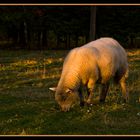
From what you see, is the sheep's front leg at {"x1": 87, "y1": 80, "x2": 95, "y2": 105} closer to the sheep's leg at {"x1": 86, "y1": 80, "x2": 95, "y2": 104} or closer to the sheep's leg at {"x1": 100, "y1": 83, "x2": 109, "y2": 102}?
the sheep's leg at {"x1": 86, "y1": 80, "x2": 95, "y2": 104}

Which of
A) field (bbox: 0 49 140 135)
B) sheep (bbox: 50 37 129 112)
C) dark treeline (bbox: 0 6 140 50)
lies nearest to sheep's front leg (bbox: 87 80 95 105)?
sheep (bbox: 50 37 129 112)

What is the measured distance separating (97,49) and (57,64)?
13066 millimetres

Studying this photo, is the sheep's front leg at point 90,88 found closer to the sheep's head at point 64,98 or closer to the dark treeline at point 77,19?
the sheep's head at point 64,98

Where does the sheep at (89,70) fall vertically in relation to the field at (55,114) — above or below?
above

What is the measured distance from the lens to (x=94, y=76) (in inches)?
521

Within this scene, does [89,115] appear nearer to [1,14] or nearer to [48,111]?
[48,111]

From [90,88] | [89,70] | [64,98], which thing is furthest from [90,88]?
[64,98]

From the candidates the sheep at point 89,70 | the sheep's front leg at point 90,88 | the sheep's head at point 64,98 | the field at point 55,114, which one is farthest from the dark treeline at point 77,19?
the sheep's head at point 64,98

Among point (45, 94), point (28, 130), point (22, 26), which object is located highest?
point (28, 130)

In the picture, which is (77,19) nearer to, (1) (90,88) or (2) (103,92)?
(2) (103,92)

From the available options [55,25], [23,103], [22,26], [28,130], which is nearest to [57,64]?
[23,103]

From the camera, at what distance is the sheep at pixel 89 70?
12.5 metres

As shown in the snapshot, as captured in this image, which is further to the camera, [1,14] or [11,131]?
[1,14]

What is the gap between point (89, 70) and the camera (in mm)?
13156
